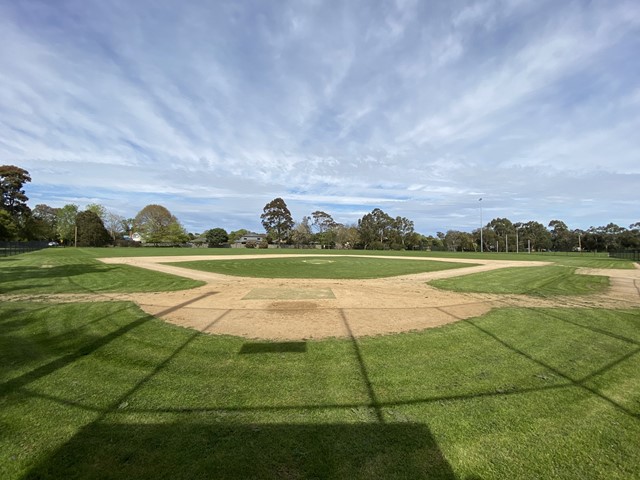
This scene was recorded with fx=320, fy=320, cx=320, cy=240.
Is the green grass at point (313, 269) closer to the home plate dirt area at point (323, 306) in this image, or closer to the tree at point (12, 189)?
the home plate dirt area at point (323, 306)

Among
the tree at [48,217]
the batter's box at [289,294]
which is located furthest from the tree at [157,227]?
the batter's box at [289,294]

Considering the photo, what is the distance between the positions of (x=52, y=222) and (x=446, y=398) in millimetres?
123172

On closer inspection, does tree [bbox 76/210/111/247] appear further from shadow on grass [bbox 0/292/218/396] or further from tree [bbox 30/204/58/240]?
shadow on grass [bbox 0/292/218/396]

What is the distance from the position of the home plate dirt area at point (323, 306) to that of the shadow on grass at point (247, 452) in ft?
9.58

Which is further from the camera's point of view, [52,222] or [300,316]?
[52,222]

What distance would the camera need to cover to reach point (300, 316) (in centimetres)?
754

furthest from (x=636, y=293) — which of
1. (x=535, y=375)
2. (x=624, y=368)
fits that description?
(x=535, y=375)

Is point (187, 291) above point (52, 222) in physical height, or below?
below

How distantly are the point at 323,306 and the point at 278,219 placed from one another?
322ft

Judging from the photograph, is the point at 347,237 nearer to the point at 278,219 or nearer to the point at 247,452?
the point at 278,219

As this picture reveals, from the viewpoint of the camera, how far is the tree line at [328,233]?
8844 centimetres

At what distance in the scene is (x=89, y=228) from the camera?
83000mm

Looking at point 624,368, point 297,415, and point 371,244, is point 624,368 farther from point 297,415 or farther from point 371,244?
point 371,244

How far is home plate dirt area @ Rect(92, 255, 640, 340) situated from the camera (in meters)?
6.56
